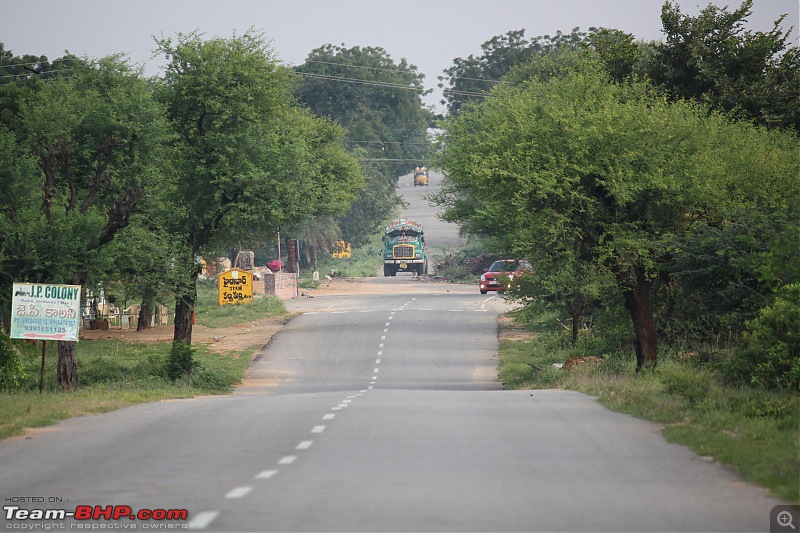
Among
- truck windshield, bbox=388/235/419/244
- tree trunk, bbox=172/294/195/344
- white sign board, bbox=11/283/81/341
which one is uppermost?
truck windshield, bbox=388/235/419/244

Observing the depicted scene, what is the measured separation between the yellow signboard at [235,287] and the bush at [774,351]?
1670 inches

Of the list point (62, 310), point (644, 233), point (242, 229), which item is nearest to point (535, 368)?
point (644, 233)

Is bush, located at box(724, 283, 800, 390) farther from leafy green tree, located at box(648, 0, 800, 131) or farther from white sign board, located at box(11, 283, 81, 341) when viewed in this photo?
leafy green tree, located at box(648, 0, 800, 131)

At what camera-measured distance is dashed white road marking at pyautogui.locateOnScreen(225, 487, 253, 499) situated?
1056 centimetres

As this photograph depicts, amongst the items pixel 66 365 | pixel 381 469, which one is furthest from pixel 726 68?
pixel 381 469

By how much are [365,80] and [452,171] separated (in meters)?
78.3

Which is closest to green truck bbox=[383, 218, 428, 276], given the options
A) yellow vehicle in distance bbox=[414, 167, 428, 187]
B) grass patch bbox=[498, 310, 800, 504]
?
yellow vehicle in distance bbox=[414, 167, 428, 187]

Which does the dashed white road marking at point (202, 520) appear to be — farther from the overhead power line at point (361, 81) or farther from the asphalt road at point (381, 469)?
the overhead power line at point (361, 81)

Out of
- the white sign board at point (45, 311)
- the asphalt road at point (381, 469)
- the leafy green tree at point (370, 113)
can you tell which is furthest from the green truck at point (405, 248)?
the asphalt road at point (381, 469)

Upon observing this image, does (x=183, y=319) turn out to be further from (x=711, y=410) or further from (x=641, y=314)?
(x=711, y=410)

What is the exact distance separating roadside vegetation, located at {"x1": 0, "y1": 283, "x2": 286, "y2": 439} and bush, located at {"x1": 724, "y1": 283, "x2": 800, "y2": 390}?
12.3 metres

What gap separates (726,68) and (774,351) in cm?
2590

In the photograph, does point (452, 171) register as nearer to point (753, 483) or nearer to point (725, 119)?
point (725, 119)

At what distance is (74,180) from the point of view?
33531 millimetres
